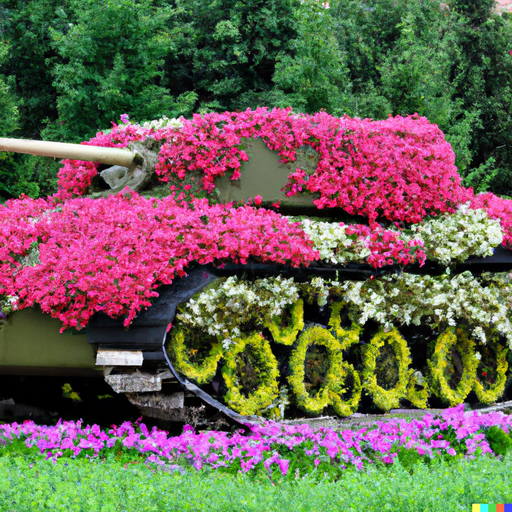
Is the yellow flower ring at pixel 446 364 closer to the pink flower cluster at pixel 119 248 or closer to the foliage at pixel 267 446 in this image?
the foliage at pixel 267 446

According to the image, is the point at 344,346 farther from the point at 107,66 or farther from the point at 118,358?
the point at 107,66

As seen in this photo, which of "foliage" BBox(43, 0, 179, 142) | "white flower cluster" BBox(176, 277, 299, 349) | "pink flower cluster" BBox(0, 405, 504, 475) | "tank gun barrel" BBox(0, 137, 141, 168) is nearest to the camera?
"pink flower cluster" BBox(0, 405, 504, 475)

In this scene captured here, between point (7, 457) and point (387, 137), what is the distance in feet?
16.8

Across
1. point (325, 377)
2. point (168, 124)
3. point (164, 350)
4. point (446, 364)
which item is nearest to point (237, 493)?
point (164, 350)

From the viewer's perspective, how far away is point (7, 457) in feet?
17.3

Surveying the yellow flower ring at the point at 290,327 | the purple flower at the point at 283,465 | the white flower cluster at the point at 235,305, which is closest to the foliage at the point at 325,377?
the yellow flower ring at the point at 290,327

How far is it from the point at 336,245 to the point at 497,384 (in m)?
2.70

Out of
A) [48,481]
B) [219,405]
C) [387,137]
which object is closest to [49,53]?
[387,137]

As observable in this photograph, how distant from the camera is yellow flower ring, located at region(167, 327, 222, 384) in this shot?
19.1 ft

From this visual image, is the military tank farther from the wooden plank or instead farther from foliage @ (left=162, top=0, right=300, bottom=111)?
foliage @ (left=162, top=0, right=300, bottom=111)

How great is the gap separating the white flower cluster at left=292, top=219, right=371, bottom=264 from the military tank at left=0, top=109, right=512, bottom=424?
0.07 ft

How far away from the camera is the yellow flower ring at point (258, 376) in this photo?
20.0ft

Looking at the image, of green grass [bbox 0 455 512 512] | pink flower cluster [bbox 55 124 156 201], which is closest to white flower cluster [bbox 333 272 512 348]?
green grass [bbox 0 455 512 512]

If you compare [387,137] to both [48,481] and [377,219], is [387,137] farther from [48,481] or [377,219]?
[48,481]
